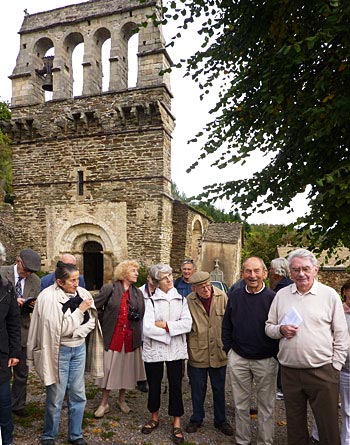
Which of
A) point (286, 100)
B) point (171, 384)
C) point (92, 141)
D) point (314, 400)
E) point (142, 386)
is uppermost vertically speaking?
point (92, 141)

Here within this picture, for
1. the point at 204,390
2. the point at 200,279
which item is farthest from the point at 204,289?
the point at 204,390

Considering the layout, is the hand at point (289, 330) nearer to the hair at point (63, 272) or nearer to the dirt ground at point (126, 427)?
the dirt ground at point (126, 427)

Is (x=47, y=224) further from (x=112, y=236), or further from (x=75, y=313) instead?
(x=75, y=313)

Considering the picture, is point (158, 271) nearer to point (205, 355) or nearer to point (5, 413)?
point (205, 355)

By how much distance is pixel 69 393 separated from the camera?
3441 millimetres

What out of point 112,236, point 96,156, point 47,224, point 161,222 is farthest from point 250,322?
point 47,224

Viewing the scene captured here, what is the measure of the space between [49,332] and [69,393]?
0.67 meters

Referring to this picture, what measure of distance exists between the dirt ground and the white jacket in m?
→ 0.80

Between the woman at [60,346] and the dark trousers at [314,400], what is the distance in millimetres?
Result: 1885

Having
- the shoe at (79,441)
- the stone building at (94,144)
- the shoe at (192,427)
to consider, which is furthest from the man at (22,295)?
the stone building at (94,144)

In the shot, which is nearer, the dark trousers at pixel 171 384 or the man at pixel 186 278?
the dark trousers at pixel 171 384

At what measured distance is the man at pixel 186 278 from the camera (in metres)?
5.21

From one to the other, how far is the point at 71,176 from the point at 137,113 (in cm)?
354

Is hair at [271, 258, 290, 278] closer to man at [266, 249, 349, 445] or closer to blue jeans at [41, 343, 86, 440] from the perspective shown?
man at [266, 249, 349, 445]
